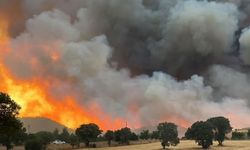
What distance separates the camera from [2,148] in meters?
168

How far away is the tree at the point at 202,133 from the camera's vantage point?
155000mm

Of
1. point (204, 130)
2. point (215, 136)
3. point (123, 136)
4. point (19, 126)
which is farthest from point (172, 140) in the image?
point (19, 126)

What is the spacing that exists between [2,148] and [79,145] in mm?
38643

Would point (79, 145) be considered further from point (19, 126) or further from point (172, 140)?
point (19, 126)

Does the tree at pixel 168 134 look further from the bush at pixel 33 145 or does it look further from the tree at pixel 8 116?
the tree at pixel 8 116

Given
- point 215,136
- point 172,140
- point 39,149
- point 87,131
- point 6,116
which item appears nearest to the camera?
point 6,116

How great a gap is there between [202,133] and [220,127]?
22.5 meters

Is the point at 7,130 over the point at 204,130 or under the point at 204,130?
under

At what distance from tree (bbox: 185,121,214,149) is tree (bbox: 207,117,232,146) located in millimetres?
14501

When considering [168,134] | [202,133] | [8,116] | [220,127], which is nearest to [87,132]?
[168,134]

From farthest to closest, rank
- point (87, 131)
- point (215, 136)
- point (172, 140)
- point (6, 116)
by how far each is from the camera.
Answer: point (87, 131)
point (215, 136)
point (172, 140)
point (6, 116)

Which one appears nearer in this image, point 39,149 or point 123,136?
point 39,149

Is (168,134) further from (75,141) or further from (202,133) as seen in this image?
(75,141)

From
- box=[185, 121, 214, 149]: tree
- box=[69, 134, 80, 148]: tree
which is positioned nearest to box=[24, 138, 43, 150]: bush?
box=[69, 134, 80, 148]: tree
